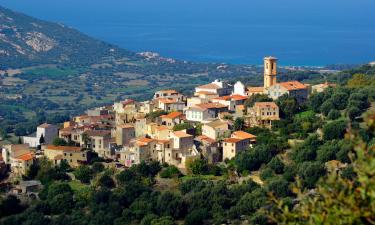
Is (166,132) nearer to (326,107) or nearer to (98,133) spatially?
(98,133)

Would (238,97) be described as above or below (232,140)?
above

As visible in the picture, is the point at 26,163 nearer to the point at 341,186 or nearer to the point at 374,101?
the point at 374,101

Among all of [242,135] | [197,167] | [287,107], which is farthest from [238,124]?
[197,167]

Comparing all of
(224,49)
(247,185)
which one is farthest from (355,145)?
(224,49)

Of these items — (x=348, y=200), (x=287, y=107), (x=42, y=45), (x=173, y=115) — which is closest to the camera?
(x=348, y=200)

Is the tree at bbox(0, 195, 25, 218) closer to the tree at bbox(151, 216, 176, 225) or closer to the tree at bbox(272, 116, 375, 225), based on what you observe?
the tree at bbox(151, 216, 176, 225)

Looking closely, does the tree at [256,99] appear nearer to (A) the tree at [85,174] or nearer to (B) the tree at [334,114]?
(B) the tree at [334,114]

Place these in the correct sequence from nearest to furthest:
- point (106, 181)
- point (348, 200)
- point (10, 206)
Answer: point (348, 200) → point (10, 206) → point (106, 181)

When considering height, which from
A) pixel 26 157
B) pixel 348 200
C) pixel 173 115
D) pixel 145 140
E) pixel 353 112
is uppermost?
pixel 353 112

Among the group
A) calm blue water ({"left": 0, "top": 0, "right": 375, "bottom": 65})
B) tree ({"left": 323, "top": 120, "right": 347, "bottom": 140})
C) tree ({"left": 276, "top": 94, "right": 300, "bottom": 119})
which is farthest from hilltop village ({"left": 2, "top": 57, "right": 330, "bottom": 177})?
calm blue water ({"left": 0, "top": 0, "right": 375, "bottom": 65})
